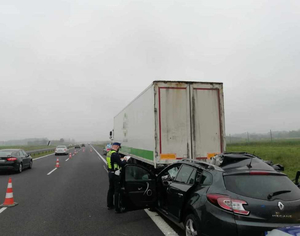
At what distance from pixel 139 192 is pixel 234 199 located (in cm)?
254

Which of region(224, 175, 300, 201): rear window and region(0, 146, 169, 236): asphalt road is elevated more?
region(224, 175, 300, 201): rear window

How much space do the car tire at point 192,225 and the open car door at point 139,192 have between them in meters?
1.43

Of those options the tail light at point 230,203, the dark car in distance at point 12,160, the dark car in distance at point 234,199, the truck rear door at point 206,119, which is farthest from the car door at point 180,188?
the dark car in distance at point 12,160

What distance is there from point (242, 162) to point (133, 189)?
2.41 meters

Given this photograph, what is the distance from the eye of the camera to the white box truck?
743 centimetres

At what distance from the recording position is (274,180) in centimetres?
365

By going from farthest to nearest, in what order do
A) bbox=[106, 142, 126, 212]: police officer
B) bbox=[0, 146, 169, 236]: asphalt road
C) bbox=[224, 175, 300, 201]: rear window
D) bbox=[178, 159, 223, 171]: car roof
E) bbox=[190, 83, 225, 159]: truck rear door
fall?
bbox=[190, 83, 225, 159]: truck rear door → bbox=[106, 142, 126, 212]: police officer → bbox=[0, 146, 169, 236]: asphalt road → bbox=[178, 159, 223, 171]: car roof → bbox=[224, 175, 300, 201]: rear window

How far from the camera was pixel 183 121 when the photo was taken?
757 cm

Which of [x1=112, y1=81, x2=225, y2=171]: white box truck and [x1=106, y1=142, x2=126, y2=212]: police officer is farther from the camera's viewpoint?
[x1=112, y1=81, x2=225, y2=171]: white box truck

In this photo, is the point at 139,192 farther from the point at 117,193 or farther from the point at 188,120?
the point at 188,120

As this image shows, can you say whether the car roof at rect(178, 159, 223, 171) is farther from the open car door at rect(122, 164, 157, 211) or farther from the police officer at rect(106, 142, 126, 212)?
the police officer at rect(106, 142, 126, 212)

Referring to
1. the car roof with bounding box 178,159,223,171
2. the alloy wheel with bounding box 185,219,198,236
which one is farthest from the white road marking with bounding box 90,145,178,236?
the car roof with bounding box 178,159,223,171

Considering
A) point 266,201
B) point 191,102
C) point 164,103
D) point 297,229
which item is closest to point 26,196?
point 164,103

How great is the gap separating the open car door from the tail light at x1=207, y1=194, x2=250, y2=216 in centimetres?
219
